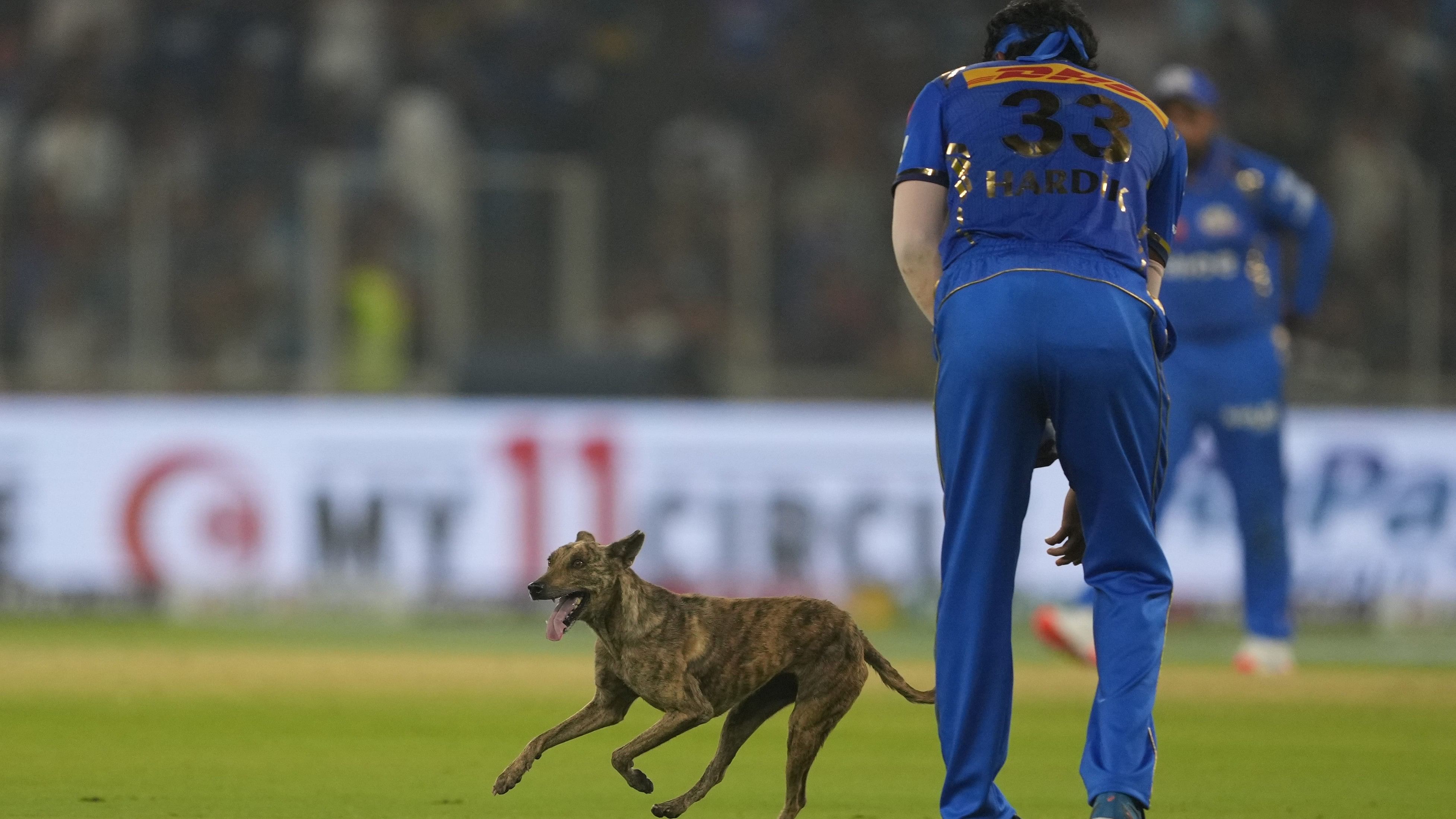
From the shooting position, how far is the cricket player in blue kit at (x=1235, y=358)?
1076cm

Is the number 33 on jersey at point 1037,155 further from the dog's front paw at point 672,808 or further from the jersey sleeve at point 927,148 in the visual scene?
the dog's front paw at point 672,808

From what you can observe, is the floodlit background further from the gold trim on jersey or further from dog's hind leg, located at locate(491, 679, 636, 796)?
the gold trim on jersey

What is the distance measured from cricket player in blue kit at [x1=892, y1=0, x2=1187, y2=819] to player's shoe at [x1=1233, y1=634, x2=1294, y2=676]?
6.02 m

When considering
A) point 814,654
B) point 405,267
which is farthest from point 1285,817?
point 405,267

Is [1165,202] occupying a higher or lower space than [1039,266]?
higher

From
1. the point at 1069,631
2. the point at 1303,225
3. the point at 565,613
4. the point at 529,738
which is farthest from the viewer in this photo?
the point at 1303,225

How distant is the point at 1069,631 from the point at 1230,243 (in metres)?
2.18

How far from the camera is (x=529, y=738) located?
8242 millimetres

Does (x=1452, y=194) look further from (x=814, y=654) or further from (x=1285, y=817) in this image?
(x=814, y=654)

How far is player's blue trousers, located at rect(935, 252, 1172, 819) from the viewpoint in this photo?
4957 millimetres

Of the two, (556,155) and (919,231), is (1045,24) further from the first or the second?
(556,155)

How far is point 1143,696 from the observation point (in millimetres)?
5051

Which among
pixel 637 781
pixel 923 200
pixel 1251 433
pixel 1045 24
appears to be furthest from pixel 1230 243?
pixel 637 781

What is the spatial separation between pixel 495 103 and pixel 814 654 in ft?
45.1
